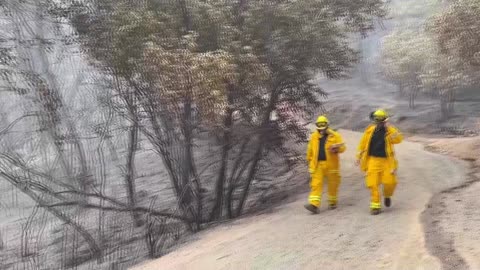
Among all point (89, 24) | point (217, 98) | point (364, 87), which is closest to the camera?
point (217, 98)

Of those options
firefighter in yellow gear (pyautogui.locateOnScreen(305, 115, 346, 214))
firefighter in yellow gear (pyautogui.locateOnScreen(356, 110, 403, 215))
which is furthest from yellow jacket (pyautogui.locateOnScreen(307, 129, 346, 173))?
firefighter in yellow gear (pyautogui.locateOnScreen(356, 110, 403, 215))

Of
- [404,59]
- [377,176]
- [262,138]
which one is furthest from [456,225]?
[404,59]

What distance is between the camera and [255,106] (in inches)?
417

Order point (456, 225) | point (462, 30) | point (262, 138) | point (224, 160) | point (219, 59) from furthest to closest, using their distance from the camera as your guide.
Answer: point (462, 30) < point (262, 138) < point (224, 160) < point (219, 59) < point (456, 225)

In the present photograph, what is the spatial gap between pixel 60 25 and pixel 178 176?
3.46 metres

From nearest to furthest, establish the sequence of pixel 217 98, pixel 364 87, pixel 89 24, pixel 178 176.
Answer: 1. pixel 217 98
2. pixel 89 24
3. pixel 178 176
4. pixel 364 87

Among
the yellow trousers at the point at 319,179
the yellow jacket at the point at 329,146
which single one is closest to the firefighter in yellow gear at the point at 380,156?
the yellow jacket at the point at 329,146

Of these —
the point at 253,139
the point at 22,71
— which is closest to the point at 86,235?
the point at 22,71

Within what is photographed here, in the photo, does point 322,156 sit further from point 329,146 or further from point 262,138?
point 262,138

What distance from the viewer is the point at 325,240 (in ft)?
23.3

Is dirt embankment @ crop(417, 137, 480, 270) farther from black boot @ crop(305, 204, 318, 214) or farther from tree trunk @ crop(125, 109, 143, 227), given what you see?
tree trunk @ crop(125, 109, 143, 227)

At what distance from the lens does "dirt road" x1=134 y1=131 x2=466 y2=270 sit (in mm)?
6293

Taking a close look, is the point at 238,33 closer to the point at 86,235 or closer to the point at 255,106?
the point at 255,106

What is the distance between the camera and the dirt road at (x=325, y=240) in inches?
248
